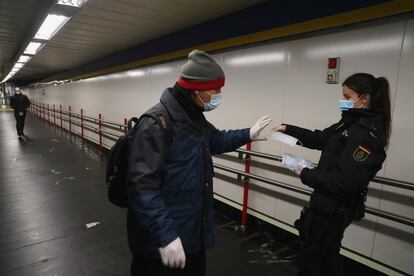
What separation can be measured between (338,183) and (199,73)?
2.88ft

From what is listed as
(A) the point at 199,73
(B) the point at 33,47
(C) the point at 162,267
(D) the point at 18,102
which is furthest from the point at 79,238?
(D) the point at 18,102

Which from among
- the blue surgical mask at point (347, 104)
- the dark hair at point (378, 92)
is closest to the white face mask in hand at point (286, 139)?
the blue surgical mask at point (347, 104)

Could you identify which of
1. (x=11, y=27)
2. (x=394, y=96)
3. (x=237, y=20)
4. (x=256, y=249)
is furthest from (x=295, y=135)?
(x=11, y=27)

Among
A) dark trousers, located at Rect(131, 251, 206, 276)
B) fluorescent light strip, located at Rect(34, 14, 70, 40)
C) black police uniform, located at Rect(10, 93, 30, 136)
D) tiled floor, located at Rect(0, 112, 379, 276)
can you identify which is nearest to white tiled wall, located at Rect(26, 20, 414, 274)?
tiled floor, located at Rect(0, 112, 379, 276)

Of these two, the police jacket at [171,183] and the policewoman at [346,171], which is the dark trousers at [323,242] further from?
the police jacket at [171,183]

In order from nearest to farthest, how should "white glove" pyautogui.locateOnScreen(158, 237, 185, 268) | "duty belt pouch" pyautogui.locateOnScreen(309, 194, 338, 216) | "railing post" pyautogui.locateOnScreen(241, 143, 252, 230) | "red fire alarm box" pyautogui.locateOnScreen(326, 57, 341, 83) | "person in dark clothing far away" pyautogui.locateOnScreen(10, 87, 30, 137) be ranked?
"white glove" pyautogui.locateOnScreen(158, 237, 185, 268), "duty belt pouch" pyautogui.locateOnScreen(309, 194, 338, 216), "red fire alarm box" pyautogui.locateOnScreen(326, 57, 341, 83), "railing post" pyautogui.locateOnScreen(241, 143, 252, 230), "person in dark clothing far away" pyautogui.locateOnScreen(10, 87, 30, 137)

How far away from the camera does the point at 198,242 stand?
4.05ft

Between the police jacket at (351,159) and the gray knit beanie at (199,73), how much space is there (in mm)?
763

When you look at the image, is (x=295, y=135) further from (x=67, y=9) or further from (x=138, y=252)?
(x=67, y=9)

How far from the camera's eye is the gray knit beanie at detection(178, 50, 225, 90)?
1.17 meters

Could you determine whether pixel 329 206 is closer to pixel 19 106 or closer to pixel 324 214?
pixel 324 214

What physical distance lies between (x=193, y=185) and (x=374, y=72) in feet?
5.29

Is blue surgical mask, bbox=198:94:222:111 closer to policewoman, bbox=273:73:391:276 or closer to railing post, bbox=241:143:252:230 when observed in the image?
policewoman, bbox=273:73:391:276

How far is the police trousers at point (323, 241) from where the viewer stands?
1400 millimetres
